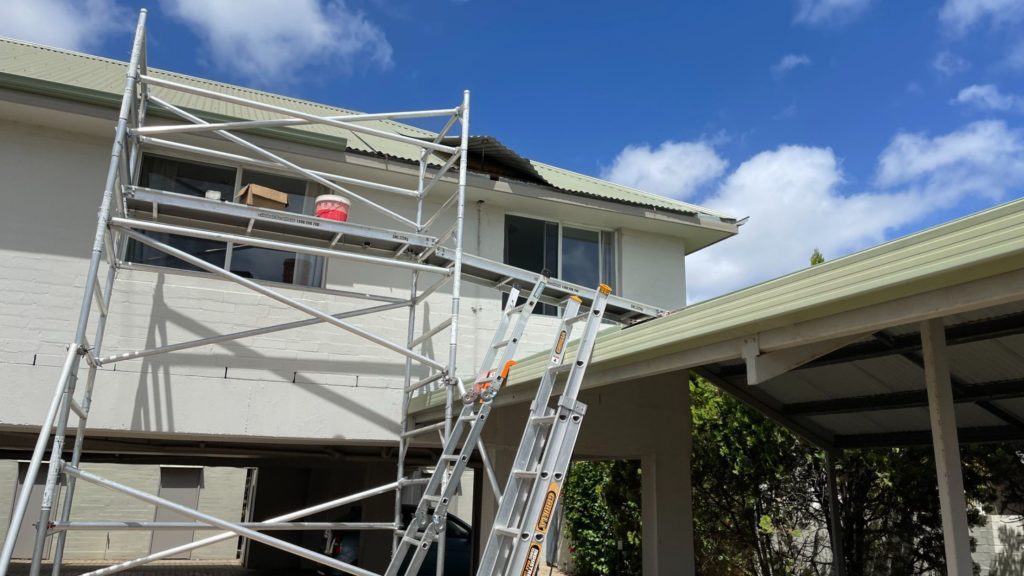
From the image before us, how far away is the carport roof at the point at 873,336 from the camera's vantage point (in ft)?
9.23

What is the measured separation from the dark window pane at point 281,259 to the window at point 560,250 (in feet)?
8.41

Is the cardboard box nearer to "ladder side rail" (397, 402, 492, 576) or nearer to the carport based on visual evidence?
the carport

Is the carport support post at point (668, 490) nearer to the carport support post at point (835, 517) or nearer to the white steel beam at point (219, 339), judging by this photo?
the carport support post at point (835, 517)

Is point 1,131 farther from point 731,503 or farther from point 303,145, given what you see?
point 731,503

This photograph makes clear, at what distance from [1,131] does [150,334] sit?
2.55 m

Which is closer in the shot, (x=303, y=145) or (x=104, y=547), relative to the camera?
(x=303, y=145)

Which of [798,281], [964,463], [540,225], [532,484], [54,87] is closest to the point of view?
[798,281]

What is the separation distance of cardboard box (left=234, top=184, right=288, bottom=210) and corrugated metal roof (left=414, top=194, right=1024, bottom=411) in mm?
3890

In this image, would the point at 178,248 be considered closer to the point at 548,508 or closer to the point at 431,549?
the point at 431,549

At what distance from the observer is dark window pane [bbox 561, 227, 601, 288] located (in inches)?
403

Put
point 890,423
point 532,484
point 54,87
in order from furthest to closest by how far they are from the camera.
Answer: point 890,423 < point 54,87 < point 532,484

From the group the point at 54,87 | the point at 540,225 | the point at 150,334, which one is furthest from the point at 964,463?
the point at 54,87

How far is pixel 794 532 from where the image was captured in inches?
414

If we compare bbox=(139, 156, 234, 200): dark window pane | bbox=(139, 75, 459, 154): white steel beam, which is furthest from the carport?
bbox=(139, 156, 234, 200): dark window pane
